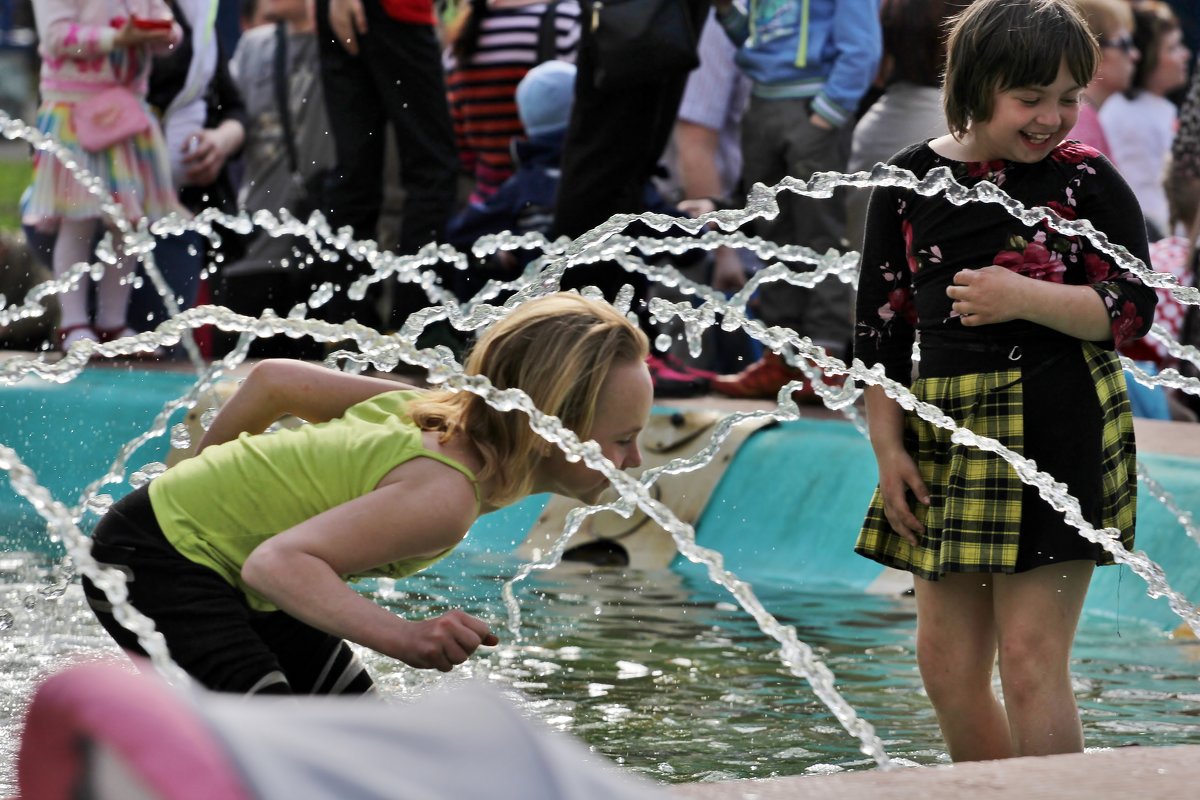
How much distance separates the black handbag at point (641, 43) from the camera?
5188 millimetres

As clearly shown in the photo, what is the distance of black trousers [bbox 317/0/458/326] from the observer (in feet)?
20.0

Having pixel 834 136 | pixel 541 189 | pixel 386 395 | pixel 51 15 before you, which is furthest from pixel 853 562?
pixel 51 15

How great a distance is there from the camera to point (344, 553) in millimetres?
2006

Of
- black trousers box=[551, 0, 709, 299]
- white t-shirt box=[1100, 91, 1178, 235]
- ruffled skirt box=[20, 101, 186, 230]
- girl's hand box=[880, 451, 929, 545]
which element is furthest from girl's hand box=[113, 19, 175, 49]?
girl's hand box=[880, 451, 929, 545]

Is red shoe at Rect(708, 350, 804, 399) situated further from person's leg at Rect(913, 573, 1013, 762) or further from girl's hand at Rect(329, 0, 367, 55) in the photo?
person's leg at Rect(913, 573, 1013, 762)

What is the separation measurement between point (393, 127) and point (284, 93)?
751 millimetres

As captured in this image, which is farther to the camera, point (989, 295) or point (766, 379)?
point (766, 379)

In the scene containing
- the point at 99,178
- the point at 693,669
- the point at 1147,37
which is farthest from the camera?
the point at 1147,37

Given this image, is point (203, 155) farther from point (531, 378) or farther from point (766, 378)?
point (531, 378)

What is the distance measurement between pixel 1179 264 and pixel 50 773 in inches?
197

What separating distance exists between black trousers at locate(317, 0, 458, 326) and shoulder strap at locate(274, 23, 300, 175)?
1.35ft

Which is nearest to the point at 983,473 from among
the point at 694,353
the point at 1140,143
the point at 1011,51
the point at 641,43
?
the point at 1011,51

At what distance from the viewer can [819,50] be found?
554cm

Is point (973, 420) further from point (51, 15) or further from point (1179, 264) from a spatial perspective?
point (51, 15)
